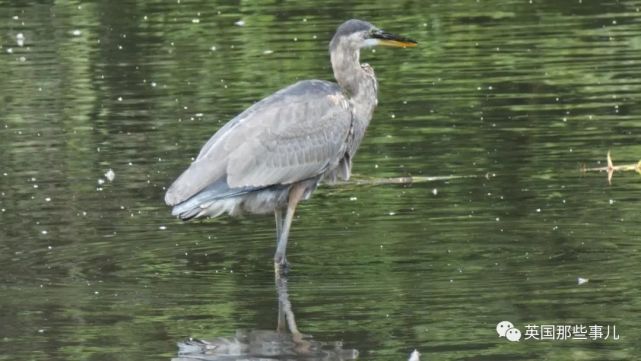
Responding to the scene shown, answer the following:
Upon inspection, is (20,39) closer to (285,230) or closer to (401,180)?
(401,180)

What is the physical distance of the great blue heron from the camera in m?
10.3

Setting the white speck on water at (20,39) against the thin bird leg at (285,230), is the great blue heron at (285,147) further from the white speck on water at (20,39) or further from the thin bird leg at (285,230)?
the white speck on water at (20,39)

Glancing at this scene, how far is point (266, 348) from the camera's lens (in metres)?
8.52

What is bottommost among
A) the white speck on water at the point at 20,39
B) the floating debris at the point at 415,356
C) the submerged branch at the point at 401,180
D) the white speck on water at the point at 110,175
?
the white speck on water at the point at 20,39

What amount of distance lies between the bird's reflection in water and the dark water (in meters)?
0.08

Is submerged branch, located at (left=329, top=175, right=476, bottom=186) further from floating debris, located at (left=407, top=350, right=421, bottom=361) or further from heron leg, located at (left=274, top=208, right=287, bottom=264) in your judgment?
floating debris, located at (left=407, top=350, right=421, bottom=361)

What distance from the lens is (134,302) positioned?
9.64 m

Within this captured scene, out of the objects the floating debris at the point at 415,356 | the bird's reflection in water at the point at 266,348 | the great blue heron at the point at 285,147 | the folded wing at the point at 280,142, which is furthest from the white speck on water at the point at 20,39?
the floating debris at the point at 415,356

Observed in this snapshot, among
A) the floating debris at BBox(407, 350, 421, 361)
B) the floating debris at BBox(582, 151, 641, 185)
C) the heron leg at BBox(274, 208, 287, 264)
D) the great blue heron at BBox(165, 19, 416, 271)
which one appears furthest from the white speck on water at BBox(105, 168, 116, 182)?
the floating debris at BBox(407, 350, 421, 361)

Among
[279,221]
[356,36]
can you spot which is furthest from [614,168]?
[279,221]

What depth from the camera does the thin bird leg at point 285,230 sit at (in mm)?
10273

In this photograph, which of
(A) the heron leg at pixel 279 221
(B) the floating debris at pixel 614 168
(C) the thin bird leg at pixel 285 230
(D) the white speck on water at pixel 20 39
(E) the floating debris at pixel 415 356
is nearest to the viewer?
(E) the floating debris at pixel 415 356

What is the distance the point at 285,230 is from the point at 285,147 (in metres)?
0.53

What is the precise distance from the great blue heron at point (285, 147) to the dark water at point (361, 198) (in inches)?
13.8
